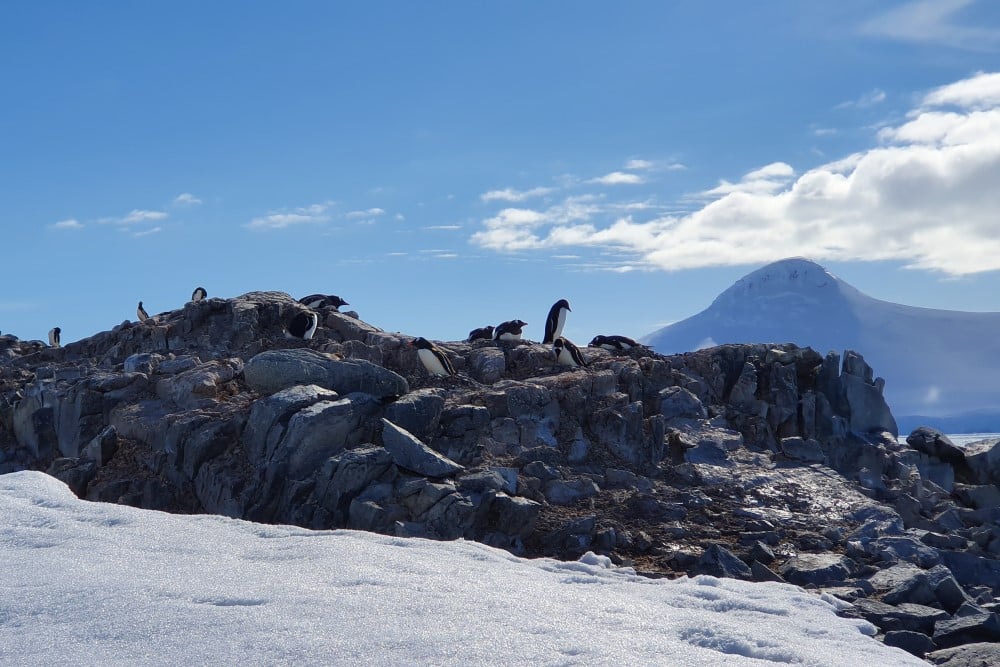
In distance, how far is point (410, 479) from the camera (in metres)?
11.9

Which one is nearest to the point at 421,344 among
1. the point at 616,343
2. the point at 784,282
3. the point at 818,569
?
the point at 616,343

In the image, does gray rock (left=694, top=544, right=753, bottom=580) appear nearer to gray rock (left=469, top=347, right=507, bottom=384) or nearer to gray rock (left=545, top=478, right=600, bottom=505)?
gray rock (left=545, top=478, right=600, bottom=505)

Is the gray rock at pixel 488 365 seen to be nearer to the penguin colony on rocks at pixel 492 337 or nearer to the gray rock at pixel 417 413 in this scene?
the penguin colony on rocks at pixel 492 337

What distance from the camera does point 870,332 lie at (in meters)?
145

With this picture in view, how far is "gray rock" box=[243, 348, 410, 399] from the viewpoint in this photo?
1415cm

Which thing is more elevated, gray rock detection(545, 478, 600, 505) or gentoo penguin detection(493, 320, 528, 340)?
gentoo penguin detection(493, 320, 528, 340)

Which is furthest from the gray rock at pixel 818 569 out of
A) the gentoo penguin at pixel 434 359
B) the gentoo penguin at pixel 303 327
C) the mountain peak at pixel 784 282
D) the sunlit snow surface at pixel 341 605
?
the mountain peak at pixel 784 282

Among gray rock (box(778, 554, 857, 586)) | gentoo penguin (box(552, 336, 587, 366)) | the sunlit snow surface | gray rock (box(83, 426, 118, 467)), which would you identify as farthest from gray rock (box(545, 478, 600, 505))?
gray rock (box(83, 426, 118, 467))

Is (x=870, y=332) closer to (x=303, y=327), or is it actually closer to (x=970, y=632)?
(x=303, y=327)

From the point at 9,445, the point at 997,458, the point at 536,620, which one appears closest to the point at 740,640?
the point at 536,620

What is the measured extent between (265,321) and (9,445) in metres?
5.45

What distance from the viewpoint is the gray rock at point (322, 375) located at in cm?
1415

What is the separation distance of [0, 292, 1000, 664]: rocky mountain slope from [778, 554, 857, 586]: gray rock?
0.03 meters

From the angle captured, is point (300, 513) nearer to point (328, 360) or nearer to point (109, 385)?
point (328, 360)
